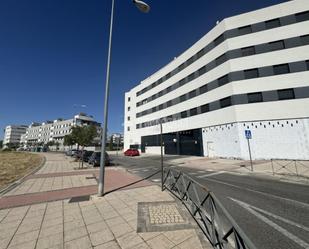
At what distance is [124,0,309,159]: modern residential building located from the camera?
65.0 feet

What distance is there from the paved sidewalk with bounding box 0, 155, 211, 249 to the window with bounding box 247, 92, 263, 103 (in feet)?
64.9

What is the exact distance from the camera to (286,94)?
20172mm

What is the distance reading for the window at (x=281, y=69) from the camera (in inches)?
806

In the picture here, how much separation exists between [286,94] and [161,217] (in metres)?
22.5

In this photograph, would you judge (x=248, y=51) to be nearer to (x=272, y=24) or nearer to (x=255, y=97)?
(x=272, y=24)

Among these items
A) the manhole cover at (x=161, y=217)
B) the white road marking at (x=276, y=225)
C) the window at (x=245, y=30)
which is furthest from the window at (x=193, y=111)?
the manhole cover at (x=161, y=217)

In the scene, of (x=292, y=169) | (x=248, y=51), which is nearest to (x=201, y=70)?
(x=248, y=51)

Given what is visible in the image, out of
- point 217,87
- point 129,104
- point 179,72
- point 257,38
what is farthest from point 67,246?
point 129,104

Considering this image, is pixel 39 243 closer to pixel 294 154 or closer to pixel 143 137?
pixel 294 154

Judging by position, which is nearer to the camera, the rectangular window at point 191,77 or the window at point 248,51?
the window at point 248,51

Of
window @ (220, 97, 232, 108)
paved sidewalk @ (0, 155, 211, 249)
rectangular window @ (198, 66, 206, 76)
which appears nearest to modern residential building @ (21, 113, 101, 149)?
rectangular window @ (198, 66, 206, 76)

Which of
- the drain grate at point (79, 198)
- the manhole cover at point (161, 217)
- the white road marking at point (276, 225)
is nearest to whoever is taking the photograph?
the white road marking at point (276, 225)

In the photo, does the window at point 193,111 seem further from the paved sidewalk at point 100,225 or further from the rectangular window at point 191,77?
the paved sidewalk at point 100,225

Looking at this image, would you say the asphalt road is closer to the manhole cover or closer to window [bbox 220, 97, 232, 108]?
the manhole cover
